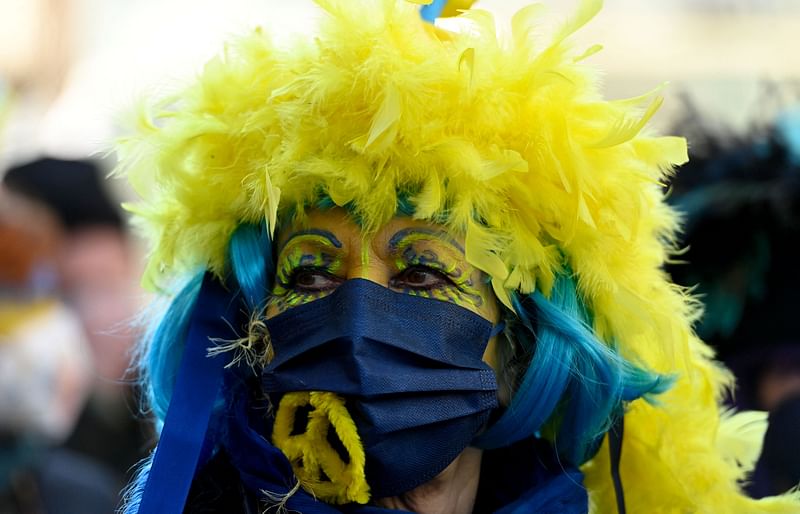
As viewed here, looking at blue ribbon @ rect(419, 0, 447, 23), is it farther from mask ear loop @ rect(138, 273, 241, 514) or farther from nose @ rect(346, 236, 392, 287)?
mask ear loop @ rect(138, 273, 241, 514)

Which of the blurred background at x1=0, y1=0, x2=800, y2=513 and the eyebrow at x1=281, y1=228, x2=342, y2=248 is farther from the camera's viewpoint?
the blurred background at x1=0, y1=0, x2=800, y2=513

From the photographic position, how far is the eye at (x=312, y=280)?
260 cm

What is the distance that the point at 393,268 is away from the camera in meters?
2.55

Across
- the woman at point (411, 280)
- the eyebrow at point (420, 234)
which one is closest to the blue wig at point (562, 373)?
the woman at point (411, 280)

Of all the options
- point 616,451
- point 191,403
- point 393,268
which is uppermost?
point 393,268

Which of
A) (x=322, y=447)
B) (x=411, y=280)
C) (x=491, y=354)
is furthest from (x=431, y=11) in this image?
(x=322, y=447)

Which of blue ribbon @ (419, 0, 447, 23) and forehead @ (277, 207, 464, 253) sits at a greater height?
blue ribbon @ (419, 0, 447, 23)

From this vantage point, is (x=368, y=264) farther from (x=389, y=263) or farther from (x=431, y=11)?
(x=431, y=11)

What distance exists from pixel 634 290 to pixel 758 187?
1.58 meters

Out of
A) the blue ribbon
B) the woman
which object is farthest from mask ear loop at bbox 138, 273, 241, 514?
the blue ribbon

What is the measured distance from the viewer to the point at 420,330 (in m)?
2.46

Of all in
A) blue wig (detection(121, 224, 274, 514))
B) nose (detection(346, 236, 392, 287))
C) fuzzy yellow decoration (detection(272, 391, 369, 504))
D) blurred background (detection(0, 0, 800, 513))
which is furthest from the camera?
blurred background (detection(0, 0, 800, 513))

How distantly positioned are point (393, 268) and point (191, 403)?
585 millimetres

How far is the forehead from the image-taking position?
8.39 ft
